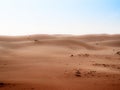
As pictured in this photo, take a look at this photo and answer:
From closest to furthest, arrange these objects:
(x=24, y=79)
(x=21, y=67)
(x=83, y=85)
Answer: (x=83, y=85) → (x=24, y=79) → (x=21, y=67)

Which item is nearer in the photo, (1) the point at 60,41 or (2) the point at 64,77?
(2) the point at 64,77

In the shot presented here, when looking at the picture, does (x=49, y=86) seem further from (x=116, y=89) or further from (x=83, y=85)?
(x=116, y=89)

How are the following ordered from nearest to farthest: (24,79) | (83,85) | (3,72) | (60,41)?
1. (83,85)
2. (24,79)
3. (3,72)
4. (60,41)

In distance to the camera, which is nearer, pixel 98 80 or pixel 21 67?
pixel 98 80

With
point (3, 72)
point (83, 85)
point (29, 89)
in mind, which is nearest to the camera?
point (29, 89)

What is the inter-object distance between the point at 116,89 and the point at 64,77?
2.32 metres

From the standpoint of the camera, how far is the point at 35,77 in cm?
873

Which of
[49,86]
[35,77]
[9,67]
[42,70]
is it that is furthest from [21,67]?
[49,86]

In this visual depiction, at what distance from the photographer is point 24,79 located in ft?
27.3

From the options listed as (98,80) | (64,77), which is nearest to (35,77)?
(64,77)

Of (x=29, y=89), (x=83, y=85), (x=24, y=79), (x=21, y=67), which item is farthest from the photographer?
(x=21, y=67)

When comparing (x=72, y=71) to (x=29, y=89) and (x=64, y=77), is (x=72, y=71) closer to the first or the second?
(x=64, y=77)

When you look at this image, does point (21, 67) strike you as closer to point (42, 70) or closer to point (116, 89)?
point (42, 70)

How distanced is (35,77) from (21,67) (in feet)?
7.30
